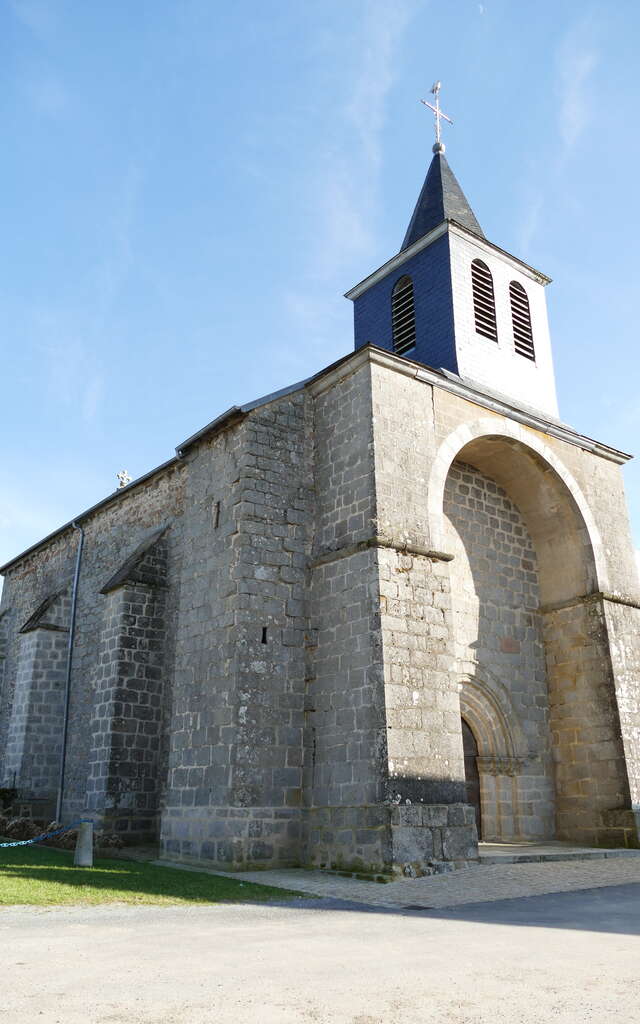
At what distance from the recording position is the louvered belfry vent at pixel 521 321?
14234 mm

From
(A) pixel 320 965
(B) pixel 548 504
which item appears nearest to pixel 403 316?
(B) pixel 548 504

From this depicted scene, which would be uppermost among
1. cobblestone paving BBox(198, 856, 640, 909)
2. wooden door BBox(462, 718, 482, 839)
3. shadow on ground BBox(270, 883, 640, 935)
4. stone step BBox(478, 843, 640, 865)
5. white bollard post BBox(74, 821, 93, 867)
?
wooden door BBox(462, 718, 482, 839)

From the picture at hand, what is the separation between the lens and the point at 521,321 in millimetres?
14539

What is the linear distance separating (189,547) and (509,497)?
17.8 feet

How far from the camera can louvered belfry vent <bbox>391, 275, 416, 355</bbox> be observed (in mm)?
13977

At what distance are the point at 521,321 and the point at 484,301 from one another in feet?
3.61

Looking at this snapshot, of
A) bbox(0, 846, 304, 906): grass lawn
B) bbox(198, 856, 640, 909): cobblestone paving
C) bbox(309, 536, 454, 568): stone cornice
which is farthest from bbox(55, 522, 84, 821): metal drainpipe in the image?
bbox(309, 536, 454, 568): stone cornice

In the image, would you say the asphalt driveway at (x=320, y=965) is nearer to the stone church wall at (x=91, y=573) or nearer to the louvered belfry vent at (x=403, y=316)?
the stone church wall at (x=91, y=573)

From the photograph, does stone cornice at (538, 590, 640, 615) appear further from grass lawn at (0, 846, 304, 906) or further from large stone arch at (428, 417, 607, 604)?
grass lawn at (0, 846, 304, 906)

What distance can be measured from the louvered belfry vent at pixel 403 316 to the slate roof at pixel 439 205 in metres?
0.80

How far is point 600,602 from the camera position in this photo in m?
11.6

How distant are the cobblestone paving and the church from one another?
29cm

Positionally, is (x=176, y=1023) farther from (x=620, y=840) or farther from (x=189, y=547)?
(x=620, y=840)

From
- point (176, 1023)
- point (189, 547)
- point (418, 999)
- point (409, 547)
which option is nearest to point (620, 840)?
point (409, 547)
